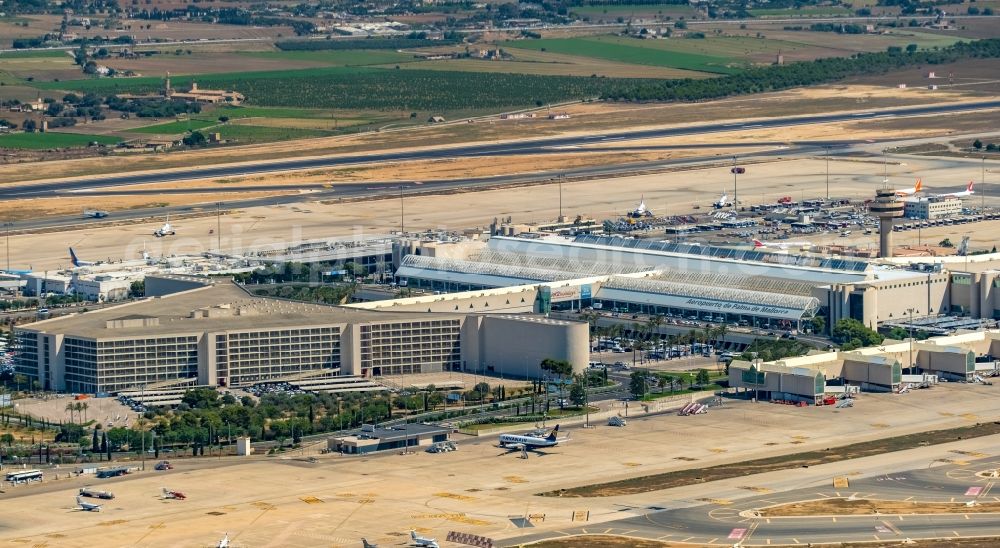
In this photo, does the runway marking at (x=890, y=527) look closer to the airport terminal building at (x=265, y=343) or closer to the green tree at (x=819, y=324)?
the airport terminal building at (x=265, y=343)

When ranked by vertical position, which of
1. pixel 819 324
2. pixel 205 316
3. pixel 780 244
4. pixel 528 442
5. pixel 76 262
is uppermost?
pixel 205 316

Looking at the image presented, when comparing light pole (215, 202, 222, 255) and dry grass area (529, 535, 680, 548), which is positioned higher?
light pole (215, 202, 222, 255)

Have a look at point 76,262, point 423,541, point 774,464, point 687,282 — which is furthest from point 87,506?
point 76,262

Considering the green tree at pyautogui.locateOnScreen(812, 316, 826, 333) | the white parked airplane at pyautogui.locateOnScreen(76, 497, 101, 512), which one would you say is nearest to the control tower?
the green tree at pyautogui.locateOnScreen(812, 316, 826, 333)

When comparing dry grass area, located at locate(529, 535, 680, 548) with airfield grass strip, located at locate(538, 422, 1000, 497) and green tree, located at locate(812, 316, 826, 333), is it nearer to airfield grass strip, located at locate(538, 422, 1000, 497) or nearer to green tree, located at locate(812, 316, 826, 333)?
airfield grass strip, located at locate(538, 422, 1000, 497)

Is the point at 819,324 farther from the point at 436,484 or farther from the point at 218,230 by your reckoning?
the point at 218,230

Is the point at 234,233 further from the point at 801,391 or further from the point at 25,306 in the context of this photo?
the point at 801,391

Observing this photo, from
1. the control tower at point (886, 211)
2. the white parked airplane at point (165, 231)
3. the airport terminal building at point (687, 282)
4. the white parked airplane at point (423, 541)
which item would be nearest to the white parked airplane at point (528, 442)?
the white parked airplane at point (423, 541)
